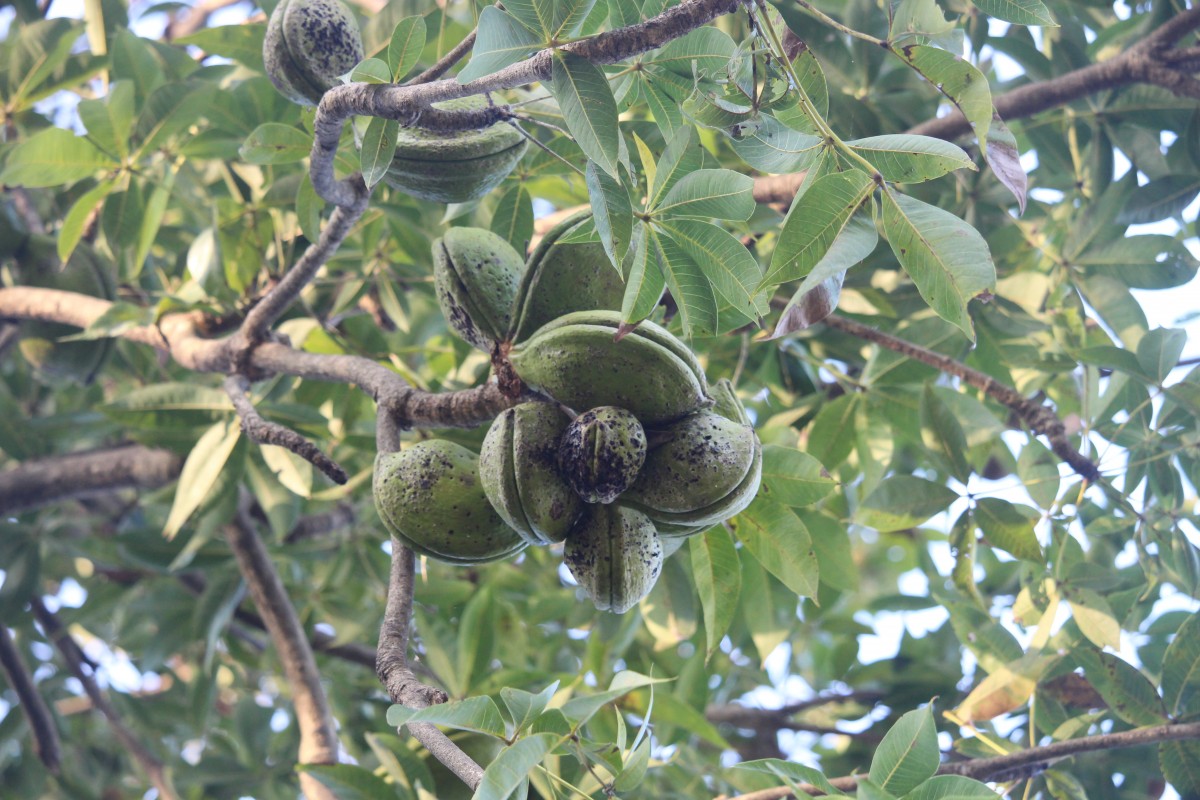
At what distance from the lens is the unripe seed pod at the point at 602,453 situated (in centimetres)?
162

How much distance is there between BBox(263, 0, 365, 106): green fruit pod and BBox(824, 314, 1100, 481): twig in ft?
4.13

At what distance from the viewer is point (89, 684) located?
3.95 meters

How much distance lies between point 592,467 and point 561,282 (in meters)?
0.46

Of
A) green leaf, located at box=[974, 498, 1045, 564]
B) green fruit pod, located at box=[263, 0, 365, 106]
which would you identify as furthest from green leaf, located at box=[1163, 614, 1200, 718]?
green fruit pod, located at box=[263, 0, 365, 106]

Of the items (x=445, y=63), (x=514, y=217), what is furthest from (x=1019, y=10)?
(x=514, y=217)

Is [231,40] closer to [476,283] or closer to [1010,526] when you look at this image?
[476,283]

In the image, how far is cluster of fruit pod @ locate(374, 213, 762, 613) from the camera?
1.68 metres

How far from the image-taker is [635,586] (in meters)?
1.73

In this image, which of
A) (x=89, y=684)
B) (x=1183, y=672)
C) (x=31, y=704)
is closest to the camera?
(x=1183, y=672)

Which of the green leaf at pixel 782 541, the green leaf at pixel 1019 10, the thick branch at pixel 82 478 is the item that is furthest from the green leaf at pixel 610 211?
the thick branch at pixel 82 478

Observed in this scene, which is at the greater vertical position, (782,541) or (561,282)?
(561,282)

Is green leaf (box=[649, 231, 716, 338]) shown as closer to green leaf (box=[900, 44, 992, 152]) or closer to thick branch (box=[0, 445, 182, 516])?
green leaf (box=[900, 44, 992, 152])

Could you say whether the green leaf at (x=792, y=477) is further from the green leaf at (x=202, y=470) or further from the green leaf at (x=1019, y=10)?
the green leaf at (x=202, y=470)

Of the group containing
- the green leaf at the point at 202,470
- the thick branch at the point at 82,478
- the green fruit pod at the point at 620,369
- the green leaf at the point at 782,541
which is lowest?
the thick branch at the point at 82,478
